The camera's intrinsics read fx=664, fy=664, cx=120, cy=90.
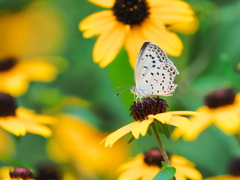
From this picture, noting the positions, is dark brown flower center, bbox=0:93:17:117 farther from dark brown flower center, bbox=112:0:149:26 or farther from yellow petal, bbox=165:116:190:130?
yellow petal, bbox=165:116:190:130

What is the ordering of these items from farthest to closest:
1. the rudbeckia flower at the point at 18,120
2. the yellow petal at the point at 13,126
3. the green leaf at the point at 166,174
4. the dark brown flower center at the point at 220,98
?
the dark brown flower center at the point at 220,98, the rudbeckia flower at the point at 18,120, the yellow petal at the point at 13,126, the green leaf at the point at 166,174

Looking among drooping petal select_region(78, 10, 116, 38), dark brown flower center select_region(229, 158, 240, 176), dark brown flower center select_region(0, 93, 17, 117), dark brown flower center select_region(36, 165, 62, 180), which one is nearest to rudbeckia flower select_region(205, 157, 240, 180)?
dark brown flower center select_region(229, 158, 240, 176)

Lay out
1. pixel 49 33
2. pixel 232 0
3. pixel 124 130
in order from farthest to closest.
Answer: pixel 49 33 → pixel 232 0 → pixel 124 130

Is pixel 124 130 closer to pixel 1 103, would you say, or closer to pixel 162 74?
pixel 162 74

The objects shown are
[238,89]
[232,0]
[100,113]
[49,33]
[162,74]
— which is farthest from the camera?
[49,33]

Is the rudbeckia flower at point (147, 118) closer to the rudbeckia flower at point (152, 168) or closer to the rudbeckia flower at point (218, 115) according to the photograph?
the rudbeckia flower at point (152, 168)

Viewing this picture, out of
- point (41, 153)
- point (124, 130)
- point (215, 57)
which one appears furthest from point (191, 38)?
point (124, 130)

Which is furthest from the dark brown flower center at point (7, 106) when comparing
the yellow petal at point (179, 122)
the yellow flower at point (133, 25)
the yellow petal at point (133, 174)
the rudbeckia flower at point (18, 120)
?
the yellow petal at point (179, 122)

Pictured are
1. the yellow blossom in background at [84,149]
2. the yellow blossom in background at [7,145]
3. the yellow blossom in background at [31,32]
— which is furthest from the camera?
the yellow blossom in background at [31,32]
